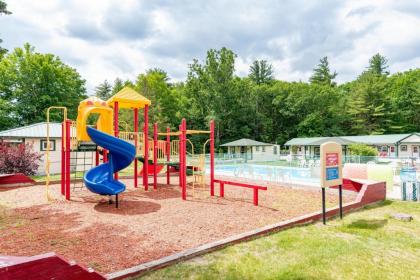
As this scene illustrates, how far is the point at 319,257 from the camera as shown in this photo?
4.54m

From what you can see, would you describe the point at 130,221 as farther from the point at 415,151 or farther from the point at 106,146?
the point at 415,151

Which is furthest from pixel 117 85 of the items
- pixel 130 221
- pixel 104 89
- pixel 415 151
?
pixel 130 221

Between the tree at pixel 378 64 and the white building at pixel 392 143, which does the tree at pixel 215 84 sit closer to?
the white building at pixel 392 143

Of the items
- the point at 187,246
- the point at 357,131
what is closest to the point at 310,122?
the point at 357,131

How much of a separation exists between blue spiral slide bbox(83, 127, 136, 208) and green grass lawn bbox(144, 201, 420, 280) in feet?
15.2

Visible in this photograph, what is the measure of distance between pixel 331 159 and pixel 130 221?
5261 millimetres

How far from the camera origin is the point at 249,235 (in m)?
5.46

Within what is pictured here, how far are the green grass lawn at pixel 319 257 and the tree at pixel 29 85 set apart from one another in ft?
113

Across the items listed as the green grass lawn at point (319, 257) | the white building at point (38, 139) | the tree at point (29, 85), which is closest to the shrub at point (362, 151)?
the green grass lawn at point (319, 257)

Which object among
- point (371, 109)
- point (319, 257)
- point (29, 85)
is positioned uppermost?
point (29, 85)

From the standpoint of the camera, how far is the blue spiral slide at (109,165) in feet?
26.3

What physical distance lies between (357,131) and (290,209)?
154 feet

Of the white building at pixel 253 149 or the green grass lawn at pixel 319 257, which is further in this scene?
the white building at pixel 253 149

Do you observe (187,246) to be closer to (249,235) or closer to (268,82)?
(249,235)
